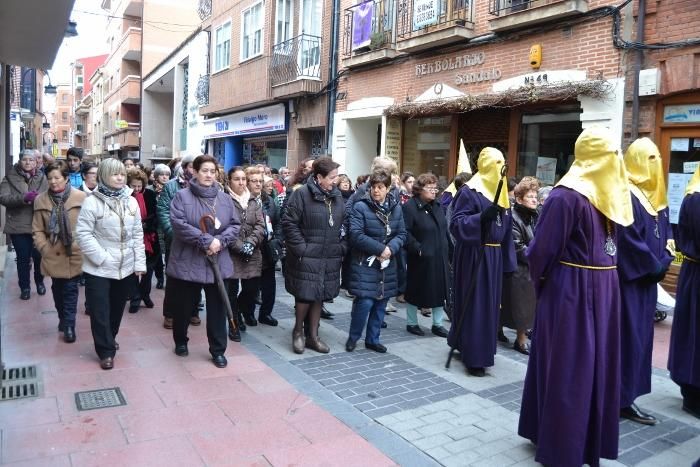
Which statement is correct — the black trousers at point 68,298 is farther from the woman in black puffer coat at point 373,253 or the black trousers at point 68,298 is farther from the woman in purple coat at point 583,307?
the woman in purple coat at point 583,307

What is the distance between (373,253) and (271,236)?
1373mm

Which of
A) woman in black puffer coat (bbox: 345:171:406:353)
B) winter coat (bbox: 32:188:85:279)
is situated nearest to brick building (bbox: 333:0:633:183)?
woman in black puffer coat (bbox: 345:171:406:353)

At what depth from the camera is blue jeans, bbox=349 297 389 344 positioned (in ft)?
19.5

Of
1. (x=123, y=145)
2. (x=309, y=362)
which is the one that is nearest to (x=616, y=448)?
(x=309, y=362)

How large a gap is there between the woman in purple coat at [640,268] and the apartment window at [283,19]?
13.9 meters

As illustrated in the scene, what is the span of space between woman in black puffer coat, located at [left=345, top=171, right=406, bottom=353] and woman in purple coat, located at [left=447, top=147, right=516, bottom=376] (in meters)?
0.69

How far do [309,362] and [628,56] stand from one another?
644 cm

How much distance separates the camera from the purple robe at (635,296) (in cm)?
444

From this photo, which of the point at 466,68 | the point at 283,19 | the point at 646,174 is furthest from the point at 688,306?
the point at 283,19

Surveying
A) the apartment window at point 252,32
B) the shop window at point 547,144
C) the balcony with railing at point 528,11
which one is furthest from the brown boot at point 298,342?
the apartment window at point 252,32

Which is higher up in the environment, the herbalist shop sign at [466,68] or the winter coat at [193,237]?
the herbalist shop sign at [466,68]

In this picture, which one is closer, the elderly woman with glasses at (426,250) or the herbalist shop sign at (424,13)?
the elderly woman with glasses at (426,250)

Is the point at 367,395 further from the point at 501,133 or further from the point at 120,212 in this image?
the point at 501,133

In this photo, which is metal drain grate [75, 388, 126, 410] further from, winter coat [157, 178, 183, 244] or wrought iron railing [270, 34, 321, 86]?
wrought iron railing [270, 34, 321, 86]
